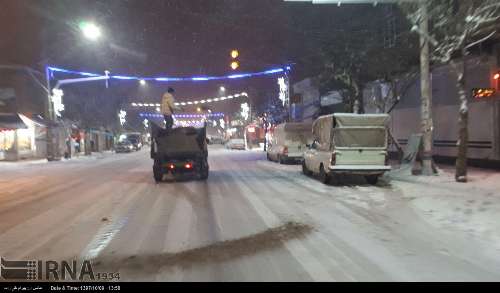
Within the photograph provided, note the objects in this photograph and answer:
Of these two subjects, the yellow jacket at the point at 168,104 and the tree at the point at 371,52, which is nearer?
the yellow jacket at the point at 168,104

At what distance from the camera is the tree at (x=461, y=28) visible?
1524cm

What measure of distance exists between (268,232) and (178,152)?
1197 cm

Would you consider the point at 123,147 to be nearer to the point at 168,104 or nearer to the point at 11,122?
the point at 11,122

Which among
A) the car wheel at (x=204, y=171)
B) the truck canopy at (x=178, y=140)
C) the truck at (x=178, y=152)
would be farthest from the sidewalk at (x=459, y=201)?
the truck canopy at (x=178, y=140)

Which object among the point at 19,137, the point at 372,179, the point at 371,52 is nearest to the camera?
the point at 372,179

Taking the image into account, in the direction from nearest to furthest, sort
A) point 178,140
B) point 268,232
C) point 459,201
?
point 268,232
point 459,201
point 178,140

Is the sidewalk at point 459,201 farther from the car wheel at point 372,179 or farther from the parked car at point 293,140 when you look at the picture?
the parked car at point 293,140

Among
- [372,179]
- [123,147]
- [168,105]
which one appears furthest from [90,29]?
[123,147]

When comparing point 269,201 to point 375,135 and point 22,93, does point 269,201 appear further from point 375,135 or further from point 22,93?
point 22,93

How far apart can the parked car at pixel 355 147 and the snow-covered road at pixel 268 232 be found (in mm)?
816

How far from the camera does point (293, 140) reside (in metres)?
31.9

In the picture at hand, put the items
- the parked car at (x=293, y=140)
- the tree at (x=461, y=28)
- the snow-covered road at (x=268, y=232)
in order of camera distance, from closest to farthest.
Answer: the snow-covered road at (x=268, y=232) → the tree at (x=461, y=28) → the parked car at (x=293, y=140)

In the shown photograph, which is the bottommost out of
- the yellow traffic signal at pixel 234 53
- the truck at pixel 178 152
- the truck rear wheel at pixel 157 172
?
the truck rear wheel at pixel 157 172
